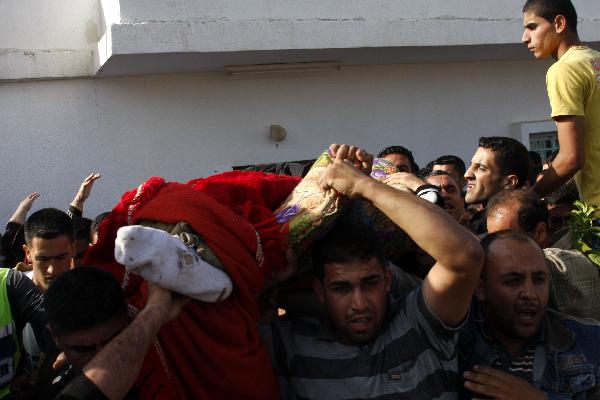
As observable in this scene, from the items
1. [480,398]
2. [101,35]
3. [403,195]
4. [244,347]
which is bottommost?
[480,398]

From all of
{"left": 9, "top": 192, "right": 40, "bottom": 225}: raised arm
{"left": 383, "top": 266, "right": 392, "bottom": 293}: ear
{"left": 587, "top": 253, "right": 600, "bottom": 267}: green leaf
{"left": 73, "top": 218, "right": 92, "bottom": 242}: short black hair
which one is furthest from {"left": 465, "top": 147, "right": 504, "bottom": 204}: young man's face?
{"left": 9, "top": 192, "right": 40, "bottom": 225}: raised arm

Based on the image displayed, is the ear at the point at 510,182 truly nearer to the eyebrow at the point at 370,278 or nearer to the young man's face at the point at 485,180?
the young man's face at the point at 485,180

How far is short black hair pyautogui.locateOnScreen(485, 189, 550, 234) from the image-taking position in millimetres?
3564

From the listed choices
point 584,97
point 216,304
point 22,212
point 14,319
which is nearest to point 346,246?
point 216,304

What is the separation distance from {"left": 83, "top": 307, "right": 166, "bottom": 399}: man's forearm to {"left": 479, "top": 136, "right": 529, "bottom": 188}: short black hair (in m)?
2.68

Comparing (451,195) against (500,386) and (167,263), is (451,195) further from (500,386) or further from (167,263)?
(167,263)

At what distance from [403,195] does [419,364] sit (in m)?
0.57

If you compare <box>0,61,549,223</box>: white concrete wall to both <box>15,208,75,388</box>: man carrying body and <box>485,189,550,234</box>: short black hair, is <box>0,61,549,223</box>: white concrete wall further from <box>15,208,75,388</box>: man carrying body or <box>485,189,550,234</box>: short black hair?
<box>485,189,550,234</box>: short black hair

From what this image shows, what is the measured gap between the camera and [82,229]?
532 centimetres

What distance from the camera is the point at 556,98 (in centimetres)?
377

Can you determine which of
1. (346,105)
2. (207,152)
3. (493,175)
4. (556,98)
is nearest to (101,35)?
(207,152)

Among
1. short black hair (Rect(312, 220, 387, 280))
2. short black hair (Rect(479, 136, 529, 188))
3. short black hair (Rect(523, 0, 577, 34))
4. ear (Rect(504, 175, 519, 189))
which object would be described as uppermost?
short black hair (Rect(523, 0, 577, 34))

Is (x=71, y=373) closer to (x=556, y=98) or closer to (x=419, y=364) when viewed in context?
(x=419, y=364)

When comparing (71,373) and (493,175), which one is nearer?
(71,373)
